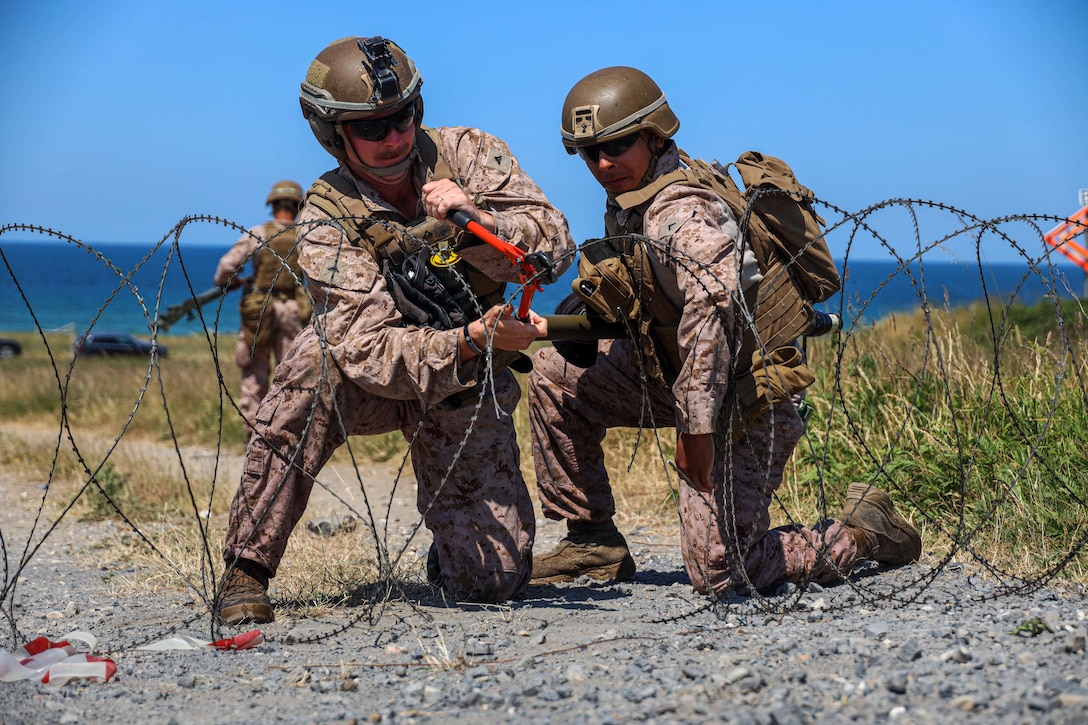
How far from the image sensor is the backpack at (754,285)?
4.18 metres

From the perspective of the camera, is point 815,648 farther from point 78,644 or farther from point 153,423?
point 153,423

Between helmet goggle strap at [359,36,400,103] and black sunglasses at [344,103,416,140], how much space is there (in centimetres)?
10

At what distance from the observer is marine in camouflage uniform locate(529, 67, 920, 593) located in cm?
391

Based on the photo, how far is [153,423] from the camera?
1108 centimetres

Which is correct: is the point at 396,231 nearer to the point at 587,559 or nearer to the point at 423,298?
the point at 423,298

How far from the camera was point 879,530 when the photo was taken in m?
Answer: 4.64

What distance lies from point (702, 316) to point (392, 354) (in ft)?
3.42

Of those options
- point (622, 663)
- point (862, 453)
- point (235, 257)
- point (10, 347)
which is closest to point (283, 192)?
point (235, 257)

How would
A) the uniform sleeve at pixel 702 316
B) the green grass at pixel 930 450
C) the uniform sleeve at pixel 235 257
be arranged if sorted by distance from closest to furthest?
the uniform sleeve at pixel 702 316 < the green grass at pixel 930 450 < the uniform sleeve at pixel 235 257

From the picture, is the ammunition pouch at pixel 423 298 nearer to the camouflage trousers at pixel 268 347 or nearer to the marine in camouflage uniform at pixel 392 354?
the marine in camouflage uniform at pixel 392 354

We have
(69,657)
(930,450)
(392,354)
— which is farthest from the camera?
(930,450)

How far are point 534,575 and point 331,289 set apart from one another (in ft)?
4.87

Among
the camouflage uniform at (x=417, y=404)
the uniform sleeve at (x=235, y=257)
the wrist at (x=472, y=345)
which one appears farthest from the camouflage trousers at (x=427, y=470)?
the uniform sleeve at (x=235, y=257)

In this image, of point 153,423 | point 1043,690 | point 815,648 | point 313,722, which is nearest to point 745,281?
point 815,648
